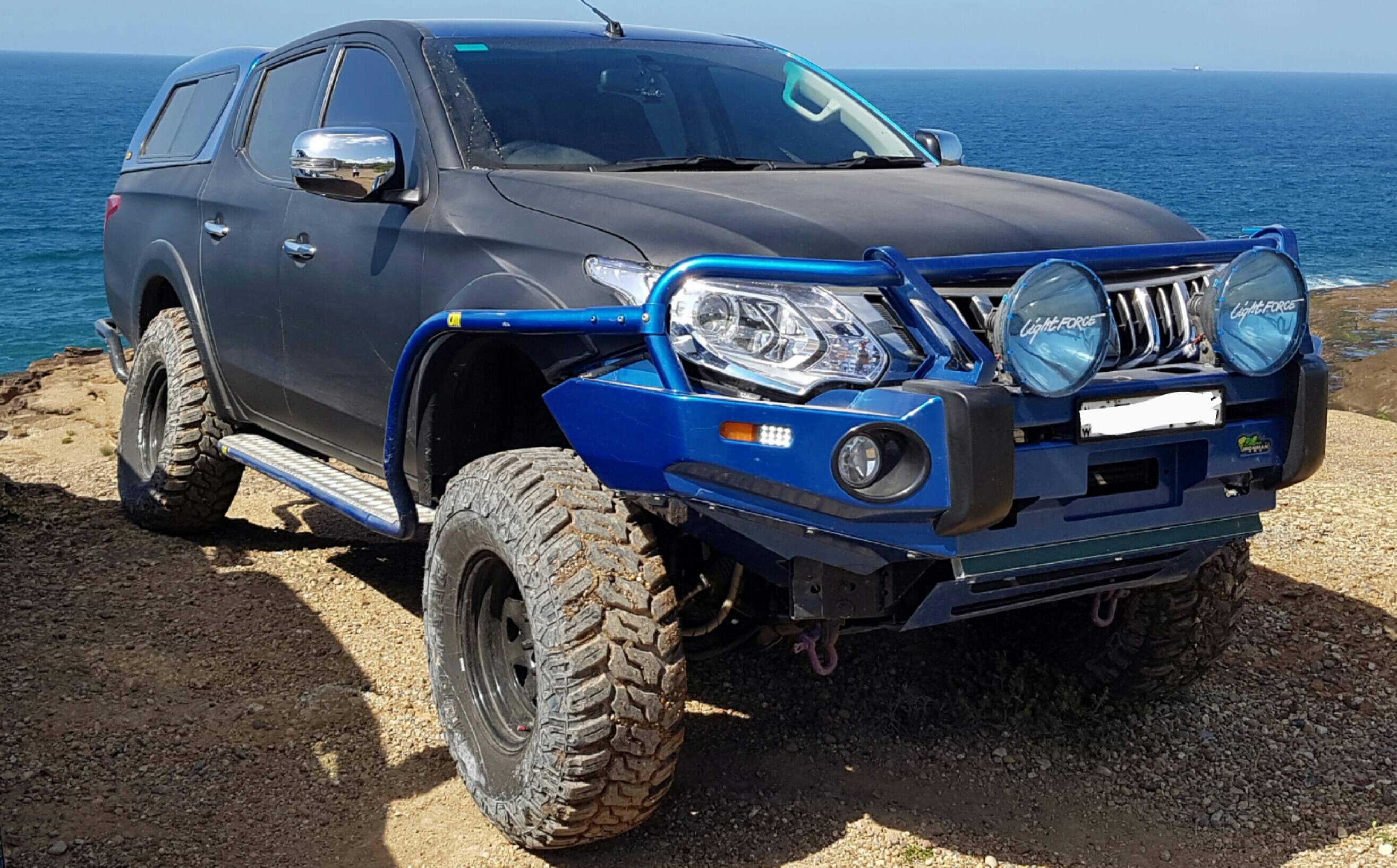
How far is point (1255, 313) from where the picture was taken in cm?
330

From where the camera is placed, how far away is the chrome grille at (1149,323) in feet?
10.7

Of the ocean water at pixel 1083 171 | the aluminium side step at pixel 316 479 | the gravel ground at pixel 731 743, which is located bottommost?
the ocean water at pixel 1083 171

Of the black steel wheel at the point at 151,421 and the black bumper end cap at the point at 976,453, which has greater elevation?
the black bumper end cap at the point at 976,453

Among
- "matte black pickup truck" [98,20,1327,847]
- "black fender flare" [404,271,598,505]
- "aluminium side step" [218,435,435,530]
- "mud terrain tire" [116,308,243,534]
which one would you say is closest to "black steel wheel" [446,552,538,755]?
"matte black pickup truck" [98,20,1327,847]

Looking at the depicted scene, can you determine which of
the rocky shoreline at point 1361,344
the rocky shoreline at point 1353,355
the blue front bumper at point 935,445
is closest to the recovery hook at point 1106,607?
the blue front bumper at point 935,445

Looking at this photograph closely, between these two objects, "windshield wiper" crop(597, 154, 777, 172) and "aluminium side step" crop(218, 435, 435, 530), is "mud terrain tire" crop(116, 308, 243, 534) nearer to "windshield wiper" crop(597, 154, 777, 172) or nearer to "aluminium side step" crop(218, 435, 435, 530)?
"aluminium side step" crop(218, 435, 435, 530)

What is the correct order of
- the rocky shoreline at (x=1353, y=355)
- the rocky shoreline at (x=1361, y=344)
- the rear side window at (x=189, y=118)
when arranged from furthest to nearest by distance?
the rocky shoreline at (x=1361, y=344)
the rocky shoreline at (x=1353, y=355)
the rear side window at (x=189, y=118)

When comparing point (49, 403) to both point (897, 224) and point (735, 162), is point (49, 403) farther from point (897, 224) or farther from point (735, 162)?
point (897, 224)

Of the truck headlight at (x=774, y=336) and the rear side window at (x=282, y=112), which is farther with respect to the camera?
the rear side window at (x=282, y=112)

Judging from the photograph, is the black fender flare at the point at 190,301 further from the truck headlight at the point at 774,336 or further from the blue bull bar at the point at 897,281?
the truck headlight at the point at 774,336

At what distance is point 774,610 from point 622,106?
5.77 ft

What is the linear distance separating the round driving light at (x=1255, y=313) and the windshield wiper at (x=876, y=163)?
4.94 feet

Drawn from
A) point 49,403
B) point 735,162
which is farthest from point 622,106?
point 49,403

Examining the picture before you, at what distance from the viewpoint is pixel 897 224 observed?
3.41 meters
